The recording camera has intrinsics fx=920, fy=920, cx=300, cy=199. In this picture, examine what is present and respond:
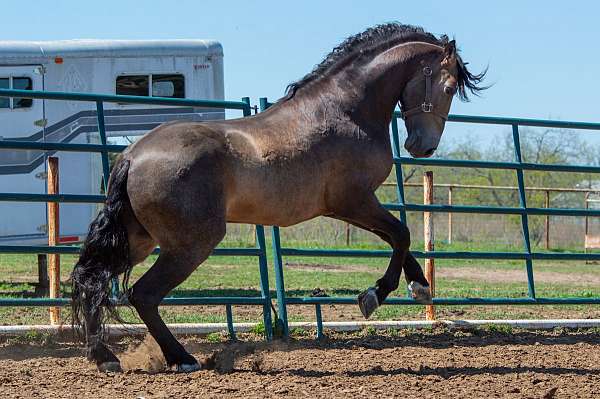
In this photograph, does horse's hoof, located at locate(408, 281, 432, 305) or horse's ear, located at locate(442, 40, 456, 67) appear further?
horse's ear, located at locate(442, 40, 456, 67)

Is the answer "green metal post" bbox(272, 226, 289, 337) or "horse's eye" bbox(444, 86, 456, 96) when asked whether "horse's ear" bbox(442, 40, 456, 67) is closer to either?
"horse's eye" bbox(444, 86, 456, 96)

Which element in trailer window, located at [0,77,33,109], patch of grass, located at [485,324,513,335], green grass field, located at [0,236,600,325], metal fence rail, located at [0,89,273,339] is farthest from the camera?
trailer window, located at [0,77,33,109]

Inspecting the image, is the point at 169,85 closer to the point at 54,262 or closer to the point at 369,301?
the point at 54,262

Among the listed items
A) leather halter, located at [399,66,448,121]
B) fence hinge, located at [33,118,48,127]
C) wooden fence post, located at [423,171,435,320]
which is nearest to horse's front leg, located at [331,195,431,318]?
leather halter, located at [399,66,448,121]

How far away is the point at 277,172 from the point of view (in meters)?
6.70

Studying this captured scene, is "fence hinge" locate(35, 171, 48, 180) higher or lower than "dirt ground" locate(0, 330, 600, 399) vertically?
higher

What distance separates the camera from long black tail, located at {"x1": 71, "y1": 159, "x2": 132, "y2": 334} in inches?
253

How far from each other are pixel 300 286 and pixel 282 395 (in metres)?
8.07

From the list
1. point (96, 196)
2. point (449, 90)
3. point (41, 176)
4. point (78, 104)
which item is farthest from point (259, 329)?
point (78, 104)

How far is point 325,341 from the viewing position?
8.26 meters

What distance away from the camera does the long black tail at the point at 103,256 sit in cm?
641

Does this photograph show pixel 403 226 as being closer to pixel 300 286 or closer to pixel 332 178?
pixel 332 178

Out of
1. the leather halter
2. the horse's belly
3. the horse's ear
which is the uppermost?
the horse's ear

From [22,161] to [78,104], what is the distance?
1259 millimetres
